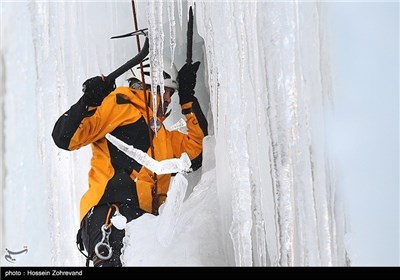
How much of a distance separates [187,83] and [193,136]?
0.63 feet

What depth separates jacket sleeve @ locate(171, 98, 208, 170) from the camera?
298 centimetres

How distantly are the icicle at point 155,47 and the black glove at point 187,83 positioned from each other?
16 centimetres

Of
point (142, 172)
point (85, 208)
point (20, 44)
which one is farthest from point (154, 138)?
point (20, 44)

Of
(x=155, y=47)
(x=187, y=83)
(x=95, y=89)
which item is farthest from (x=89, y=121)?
(x=187, y=83)

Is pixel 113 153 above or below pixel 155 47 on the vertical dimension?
below

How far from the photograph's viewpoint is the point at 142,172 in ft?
9.22

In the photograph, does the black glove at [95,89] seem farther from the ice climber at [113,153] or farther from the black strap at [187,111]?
the black strap at [187,111]

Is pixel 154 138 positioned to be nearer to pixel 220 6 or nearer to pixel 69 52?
pixel 220 6

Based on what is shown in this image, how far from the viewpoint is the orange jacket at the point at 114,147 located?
2.73 meters

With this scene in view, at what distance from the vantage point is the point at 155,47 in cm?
283

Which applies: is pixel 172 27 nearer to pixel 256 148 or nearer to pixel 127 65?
pixel 127 65

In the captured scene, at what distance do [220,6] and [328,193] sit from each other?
2.40 ft

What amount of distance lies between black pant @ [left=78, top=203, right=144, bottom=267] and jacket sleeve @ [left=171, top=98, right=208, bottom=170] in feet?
1.00

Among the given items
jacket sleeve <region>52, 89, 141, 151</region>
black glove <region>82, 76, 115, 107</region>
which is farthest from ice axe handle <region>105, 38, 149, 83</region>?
jacket sleeve <region>52, 89, 141, 151</region>
